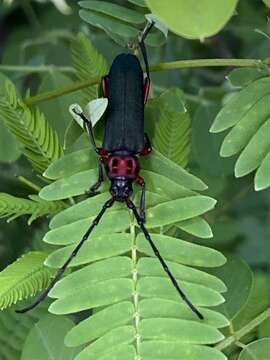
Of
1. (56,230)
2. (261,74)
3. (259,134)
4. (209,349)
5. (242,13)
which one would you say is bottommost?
(209,349)

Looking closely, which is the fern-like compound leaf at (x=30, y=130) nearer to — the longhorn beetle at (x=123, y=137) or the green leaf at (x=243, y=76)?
the longhorn beetle at (x=123, y=137)

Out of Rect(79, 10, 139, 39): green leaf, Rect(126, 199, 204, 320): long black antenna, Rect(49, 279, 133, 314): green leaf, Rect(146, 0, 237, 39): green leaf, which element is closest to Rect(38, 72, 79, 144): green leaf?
Rect(79, 10, 139, 39): green leaf

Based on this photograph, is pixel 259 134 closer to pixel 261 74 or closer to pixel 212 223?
pixel 261 74

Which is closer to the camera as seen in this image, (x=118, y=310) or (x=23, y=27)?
(x=118, y=310)

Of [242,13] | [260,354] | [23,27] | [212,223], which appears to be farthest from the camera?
[23,27]

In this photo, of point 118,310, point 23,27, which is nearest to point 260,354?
point 118,310

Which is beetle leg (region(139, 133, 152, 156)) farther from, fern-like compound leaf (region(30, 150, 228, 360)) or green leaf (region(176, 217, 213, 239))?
green leaf (region(176, 217, 213, 239))

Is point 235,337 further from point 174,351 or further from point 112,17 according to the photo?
point 112,17
